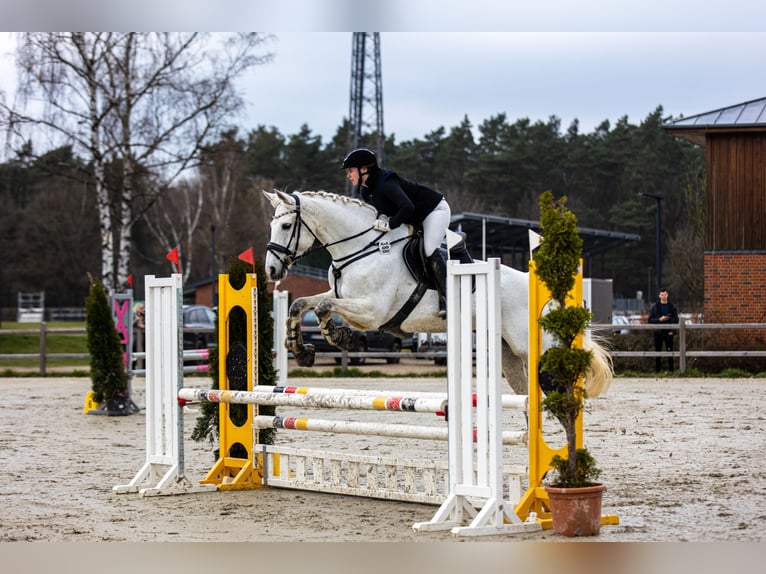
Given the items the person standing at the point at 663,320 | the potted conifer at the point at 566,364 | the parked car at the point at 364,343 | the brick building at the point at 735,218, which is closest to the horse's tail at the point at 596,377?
the potted conifer at the point at 566,364

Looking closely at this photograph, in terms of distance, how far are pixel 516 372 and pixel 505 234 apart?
57.0ft

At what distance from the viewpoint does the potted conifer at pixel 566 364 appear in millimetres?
4578

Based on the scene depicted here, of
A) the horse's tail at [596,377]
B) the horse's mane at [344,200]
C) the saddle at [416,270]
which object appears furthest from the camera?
the horse's mane at [344,200]

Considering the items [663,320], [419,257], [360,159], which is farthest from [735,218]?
[360,159]

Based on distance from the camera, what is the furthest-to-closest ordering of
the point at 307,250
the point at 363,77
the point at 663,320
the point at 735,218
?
1. the point at 363,77
2. the point at 735,218
3. the point at 663,320
4. the point at 307,250

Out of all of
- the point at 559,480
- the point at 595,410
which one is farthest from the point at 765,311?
the point at 559,480

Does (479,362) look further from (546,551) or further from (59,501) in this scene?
(59,501)

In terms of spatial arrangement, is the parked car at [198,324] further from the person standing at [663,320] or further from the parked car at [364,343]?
the person standing at [663,320]

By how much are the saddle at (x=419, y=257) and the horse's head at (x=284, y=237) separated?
1.97ft

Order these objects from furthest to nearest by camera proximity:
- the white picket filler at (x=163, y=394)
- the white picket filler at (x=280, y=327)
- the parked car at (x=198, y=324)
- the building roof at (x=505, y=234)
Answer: the parked car at (x=198, y=324) < the building roof at (x=505, y=234) < the white picket filler at (x=280, y=327) < the white picket filler at (x=163, y=394)

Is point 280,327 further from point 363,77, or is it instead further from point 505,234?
point 363,77

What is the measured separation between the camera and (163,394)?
6293 mm

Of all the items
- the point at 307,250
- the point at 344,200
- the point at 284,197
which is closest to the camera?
the point at 284,197
